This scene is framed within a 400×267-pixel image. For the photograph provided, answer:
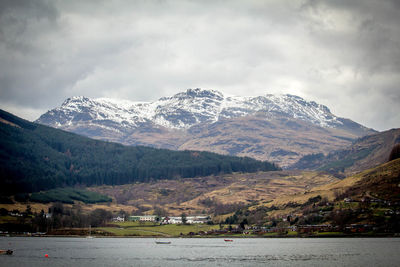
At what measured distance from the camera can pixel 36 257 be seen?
16188 cm

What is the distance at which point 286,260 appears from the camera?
150750 mm

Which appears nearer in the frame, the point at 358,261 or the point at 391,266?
the point at 391,266

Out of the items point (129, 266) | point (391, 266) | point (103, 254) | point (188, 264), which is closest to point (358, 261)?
point (391, 266)

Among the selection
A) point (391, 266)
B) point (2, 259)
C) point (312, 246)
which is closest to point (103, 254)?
point (2, 259)

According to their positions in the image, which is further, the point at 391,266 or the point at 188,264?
the point at 188,264

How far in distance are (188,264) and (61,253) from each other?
2170 inches

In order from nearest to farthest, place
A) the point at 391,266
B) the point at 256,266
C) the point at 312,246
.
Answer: the point at 391,266 → the point at 256,266 → the point at 312,246

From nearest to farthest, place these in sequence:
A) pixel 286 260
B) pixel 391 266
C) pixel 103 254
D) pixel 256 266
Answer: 1. pixel 391 266
2. pixel 256 266
3. pixel 286 260
4. pixel 103 254

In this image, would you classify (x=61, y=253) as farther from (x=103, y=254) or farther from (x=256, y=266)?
(x=256, y=266)

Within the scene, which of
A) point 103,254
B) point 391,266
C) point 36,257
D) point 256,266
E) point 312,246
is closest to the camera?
point 391,266

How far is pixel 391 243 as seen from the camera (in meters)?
184

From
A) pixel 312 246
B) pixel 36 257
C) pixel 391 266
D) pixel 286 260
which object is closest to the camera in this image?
pixel 391 266

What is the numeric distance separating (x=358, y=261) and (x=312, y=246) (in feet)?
171

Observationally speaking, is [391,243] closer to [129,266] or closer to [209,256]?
[209,256]
